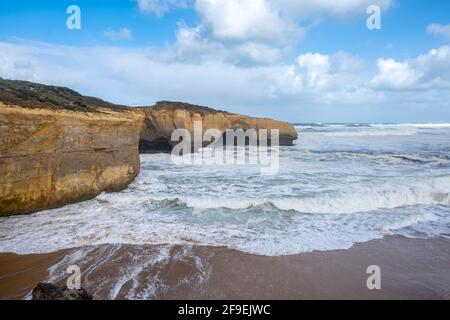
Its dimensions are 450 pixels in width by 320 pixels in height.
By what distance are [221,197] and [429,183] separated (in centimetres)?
588

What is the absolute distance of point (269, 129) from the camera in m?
24.7

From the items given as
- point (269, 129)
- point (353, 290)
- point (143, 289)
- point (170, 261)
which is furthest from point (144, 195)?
point (269, 129)

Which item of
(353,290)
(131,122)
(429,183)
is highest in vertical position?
(131,122)

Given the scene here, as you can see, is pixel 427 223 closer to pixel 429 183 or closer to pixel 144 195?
pixel 429 183

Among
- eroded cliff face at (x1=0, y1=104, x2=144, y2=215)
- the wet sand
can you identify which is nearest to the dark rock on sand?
the wet sand

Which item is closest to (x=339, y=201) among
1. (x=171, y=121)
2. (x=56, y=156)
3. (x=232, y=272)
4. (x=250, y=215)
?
(x=250, y=215)

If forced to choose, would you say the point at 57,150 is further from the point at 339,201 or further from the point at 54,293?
the point at 339,201

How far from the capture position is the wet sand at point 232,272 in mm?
3938

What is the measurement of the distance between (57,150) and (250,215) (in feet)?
14.0

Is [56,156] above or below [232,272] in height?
above

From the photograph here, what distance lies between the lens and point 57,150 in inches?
274

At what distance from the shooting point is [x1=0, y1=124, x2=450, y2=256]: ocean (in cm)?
552

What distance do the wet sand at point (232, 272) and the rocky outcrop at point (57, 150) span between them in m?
1.93

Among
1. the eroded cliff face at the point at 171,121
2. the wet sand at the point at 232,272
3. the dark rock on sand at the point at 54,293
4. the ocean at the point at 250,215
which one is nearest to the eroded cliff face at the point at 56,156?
the ocean at the point at 250,215
